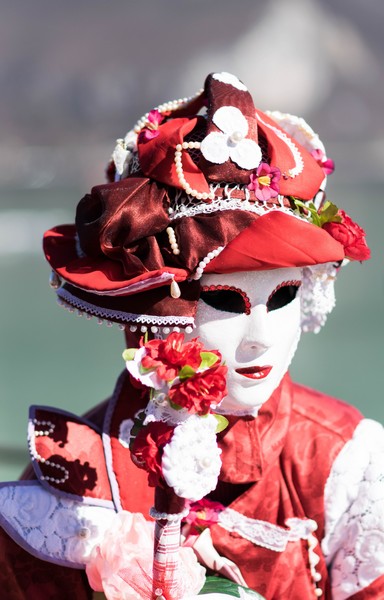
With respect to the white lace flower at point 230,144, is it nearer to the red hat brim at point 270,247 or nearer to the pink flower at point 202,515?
the red hat brim at point 270,247

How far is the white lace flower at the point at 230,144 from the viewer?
1.47 m

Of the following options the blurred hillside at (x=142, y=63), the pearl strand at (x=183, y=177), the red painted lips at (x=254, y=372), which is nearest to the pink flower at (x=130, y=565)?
the red painted lips at (x=254, y=372)

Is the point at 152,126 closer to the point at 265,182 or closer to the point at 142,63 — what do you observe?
the point at 265,182

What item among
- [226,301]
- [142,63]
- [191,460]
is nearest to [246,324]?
[226,301]

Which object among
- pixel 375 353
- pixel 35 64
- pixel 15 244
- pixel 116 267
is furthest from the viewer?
pixel 35 64

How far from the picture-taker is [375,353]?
3.38 m

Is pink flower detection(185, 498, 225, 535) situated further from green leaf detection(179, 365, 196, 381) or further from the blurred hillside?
the blurred hillside

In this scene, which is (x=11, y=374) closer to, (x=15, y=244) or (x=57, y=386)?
(x=57, y=386)

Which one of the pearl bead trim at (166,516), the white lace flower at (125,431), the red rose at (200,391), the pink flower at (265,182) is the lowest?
the pearl bead trim at (166,516)

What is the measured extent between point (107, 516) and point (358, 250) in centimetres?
56

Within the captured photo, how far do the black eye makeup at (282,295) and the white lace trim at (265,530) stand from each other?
35 centimetres

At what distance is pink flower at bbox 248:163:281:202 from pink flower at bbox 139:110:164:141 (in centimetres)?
17

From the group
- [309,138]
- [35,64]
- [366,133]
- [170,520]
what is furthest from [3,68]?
[170,520]

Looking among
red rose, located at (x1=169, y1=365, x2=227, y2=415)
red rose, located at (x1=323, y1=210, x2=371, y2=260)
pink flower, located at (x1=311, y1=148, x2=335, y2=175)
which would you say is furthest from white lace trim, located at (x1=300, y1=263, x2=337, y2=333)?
red rose, located at (x1=169, y1=365, x2=227, y2=415)
